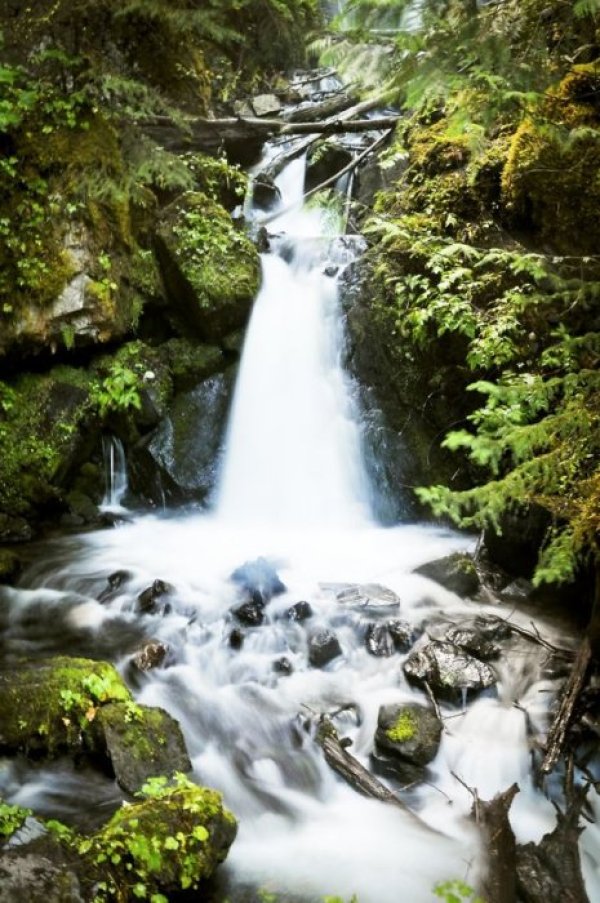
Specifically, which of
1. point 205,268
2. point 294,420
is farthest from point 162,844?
point 205,268

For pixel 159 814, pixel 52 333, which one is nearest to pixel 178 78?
pixel 52 333

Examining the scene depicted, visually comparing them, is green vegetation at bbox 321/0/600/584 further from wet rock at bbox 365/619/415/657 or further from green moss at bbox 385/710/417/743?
green moss at bbox 385/710/417/743

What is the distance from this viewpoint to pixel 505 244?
7.43m

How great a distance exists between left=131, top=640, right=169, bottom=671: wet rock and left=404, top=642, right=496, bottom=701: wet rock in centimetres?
216

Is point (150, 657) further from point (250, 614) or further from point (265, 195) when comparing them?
point (265, 195)

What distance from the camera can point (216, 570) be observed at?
22.9 ft

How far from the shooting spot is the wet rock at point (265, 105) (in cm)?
1507

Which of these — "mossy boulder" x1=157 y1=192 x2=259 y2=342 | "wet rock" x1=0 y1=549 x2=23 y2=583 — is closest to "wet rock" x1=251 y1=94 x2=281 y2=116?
"mossy boulder" x1=157 y1=192 x2=259 y2=342

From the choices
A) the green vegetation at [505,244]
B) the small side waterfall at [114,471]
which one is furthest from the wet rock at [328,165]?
the small side waterfall at [114,471]

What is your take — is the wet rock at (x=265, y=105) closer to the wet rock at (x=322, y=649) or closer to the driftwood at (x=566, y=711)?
the wet rock at (x=322, y=649)

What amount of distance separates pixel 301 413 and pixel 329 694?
4.87 m

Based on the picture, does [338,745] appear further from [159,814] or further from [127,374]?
[127,374]

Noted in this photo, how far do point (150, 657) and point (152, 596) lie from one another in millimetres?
942

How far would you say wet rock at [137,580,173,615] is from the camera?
6.12m
